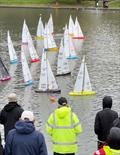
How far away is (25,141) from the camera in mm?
11438

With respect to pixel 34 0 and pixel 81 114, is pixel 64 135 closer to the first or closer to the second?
pixel 81 114

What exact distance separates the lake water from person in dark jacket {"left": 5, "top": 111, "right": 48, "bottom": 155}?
931 centimetres

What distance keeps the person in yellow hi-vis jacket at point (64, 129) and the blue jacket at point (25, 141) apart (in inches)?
81.4

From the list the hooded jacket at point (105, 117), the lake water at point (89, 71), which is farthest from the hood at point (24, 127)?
the lake water at point (89, 71)

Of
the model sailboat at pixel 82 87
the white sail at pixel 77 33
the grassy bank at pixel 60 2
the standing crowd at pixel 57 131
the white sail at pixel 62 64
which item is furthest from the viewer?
the grassy bank at pixel 60 2

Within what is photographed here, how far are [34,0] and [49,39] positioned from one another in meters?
57.6

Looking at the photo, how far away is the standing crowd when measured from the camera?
439 inches

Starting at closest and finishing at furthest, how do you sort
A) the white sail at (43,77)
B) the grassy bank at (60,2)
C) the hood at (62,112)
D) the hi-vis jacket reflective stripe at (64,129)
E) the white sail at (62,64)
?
the hood at (62,112) < the hi-vis jacket reflective stripe at (64,129) < the white sail at (43,77) < the white sail at (62,64) < the grassy bank at (60,2)

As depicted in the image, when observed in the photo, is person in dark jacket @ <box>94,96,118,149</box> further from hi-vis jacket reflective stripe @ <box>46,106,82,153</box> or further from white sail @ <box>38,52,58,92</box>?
white sail @ <box>38,52,58,92</box>

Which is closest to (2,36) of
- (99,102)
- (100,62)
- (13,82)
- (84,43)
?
(84,43)

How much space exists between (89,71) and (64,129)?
2786cm

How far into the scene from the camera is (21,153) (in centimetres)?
1162

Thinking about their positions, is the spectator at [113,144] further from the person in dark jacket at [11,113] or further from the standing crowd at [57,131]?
the person in dark jacket at [11,113]

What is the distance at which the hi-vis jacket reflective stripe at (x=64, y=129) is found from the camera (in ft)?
44.3
